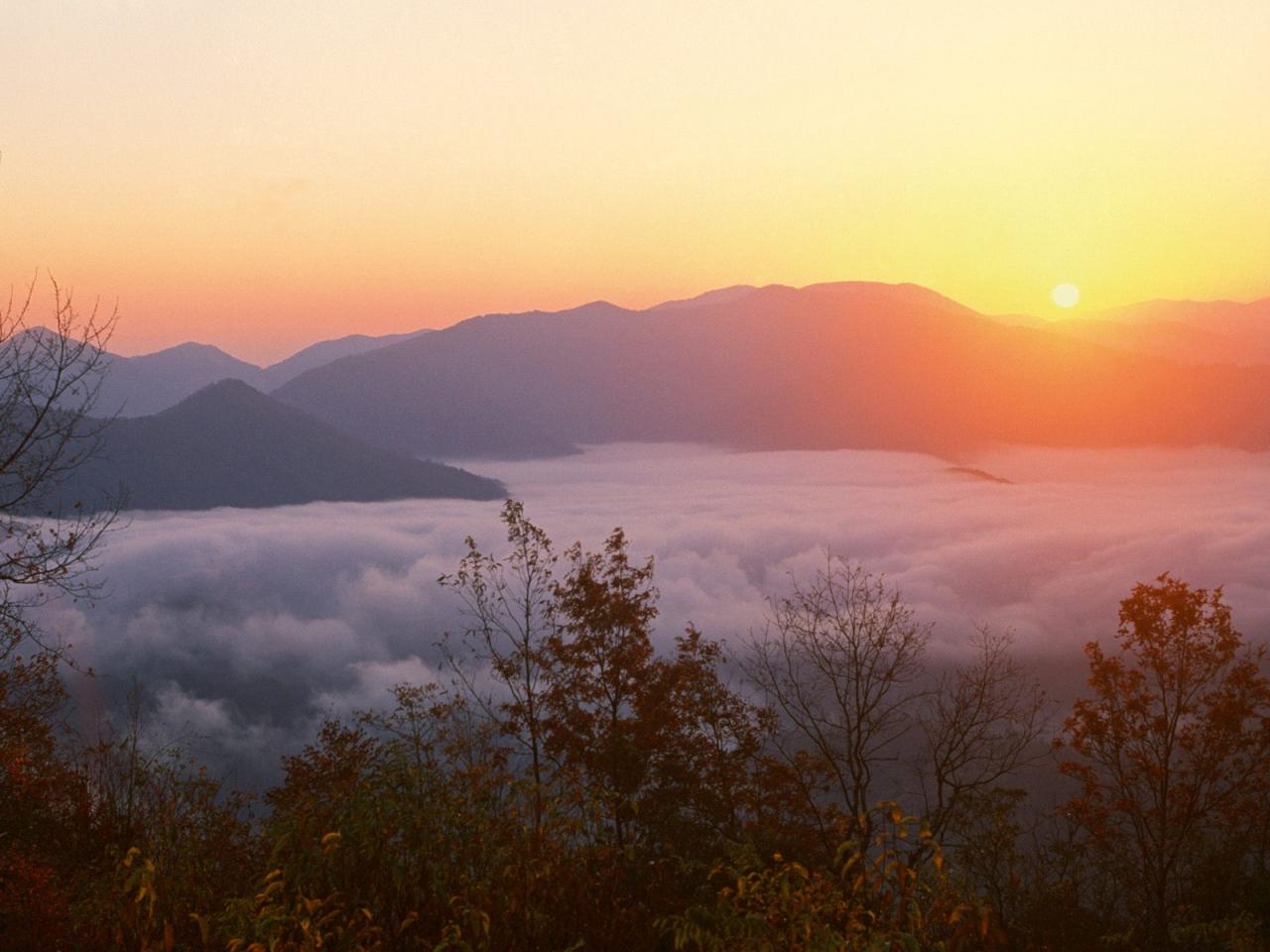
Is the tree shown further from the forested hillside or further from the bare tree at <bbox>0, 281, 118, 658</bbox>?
the bare tree at <bbox>0, 281, 118, 658</bbox>

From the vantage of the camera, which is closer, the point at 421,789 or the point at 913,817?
the point at 913,817

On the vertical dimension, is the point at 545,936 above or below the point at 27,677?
above

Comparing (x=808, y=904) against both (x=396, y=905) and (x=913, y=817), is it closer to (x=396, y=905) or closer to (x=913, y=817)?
(x=913, y=817)

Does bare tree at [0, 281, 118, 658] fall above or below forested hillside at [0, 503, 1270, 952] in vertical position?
above

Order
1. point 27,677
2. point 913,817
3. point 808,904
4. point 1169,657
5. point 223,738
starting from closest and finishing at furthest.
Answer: point 913,817
point 808,904
point 27,677
point 1169,657
point 223,738

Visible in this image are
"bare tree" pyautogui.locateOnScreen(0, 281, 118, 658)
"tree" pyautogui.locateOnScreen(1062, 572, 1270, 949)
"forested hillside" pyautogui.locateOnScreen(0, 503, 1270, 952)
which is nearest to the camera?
"forested hillside" pyautogui.locateOnScreen(0, 503, 1270, 952)

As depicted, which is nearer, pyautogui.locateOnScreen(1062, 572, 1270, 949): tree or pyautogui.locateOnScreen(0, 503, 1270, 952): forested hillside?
pyautogui.locateOnScreen(0, 503, 1270, 952): forested hillside

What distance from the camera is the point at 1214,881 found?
31422mm

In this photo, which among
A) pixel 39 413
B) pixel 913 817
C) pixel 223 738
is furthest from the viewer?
pixel 223 738

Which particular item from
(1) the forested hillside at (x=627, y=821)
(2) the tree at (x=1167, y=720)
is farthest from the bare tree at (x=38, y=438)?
(2) the tree at (x=1167, y=720)

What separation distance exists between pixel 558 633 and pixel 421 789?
25.8 m

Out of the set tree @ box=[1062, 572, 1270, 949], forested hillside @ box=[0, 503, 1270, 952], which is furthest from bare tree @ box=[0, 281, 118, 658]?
tree @ box=[1062, 572, 1270, 949]

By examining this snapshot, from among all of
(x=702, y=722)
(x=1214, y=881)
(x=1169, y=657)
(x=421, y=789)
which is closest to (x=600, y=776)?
(x=702, y=722)

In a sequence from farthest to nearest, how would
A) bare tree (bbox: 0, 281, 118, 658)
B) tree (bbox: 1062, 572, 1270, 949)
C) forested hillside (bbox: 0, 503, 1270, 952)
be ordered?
tree (bbox: 1062, 572, 1270, 949), bare tree (bbox: 0, 281, 118, 658), forested hillside (bbox: 0, 503, 1270, 952)
